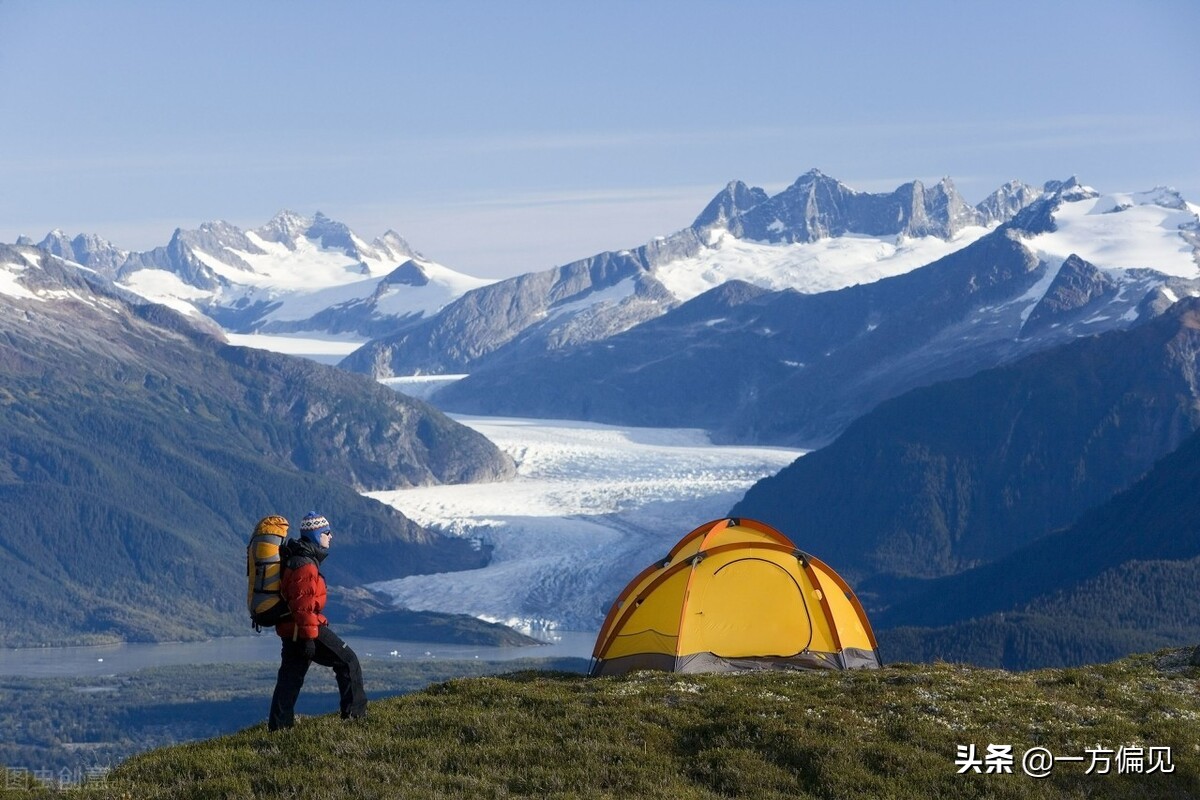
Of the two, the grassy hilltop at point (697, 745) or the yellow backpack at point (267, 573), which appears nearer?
the grassy hilltop at point (697, 745)

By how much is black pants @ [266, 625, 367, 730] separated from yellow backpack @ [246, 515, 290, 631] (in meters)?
0.55

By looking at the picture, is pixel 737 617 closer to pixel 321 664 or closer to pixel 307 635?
pixel 321 664

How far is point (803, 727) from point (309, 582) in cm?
783

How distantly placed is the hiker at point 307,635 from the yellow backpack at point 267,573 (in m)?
0.15

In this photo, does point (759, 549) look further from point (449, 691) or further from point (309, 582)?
point (309, 582)

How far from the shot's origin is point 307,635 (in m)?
27.3

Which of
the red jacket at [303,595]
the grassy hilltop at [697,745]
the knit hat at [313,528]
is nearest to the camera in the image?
the grassy hilltop at [697,745]

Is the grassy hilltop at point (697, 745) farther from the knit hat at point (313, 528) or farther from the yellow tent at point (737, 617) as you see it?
the yellow tent at point (737, 617)

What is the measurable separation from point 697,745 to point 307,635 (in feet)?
20.1

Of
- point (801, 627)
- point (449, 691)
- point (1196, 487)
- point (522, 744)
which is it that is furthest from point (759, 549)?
point (1196, 487)

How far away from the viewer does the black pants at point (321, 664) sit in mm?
27578

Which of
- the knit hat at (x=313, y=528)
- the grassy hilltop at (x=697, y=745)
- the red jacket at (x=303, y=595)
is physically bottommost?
the grassy hilltop at (x=697, y=745)

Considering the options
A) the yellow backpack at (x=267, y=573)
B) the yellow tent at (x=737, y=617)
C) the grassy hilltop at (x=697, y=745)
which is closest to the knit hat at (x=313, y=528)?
the yellow backpack at (x=267, y=573)

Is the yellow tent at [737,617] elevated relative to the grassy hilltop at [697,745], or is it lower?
elevated
